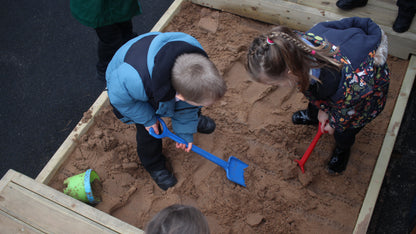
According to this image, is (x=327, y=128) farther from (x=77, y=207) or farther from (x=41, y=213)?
(x=41, y=213)

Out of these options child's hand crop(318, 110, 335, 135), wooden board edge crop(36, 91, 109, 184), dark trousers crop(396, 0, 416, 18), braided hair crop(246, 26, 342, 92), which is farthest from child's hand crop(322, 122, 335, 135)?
wooden board edge crop(36, 91, 109, 184)

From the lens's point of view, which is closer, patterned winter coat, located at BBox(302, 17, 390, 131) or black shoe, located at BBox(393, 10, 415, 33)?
patterned winter coat, located at BBox(302, 17, 390, 131)

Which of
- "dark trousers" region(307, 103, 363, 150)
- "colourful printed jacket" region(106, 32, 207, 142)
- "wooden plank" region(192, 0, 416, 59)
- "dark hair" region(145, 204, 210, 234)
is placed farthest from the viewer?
"wooden plank" region(192, 0, 416, 59)

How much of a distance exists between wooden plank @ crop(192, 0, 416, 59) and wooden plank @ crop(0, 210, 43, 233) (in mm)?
2025

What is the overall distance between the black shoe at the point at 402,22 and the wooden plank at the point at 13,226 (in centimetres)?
246

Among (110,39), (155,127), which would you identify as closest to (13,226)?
(155,127)

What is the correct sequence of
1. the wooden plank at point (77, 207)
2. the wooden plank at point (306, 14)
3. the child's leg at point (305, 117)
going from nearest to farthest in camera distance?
the wooden plank at point (77, 207) → the child's leg at point (305, 117) → the wooden plank at point (306, 14)

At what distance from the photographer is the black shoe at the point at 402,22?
2023mm

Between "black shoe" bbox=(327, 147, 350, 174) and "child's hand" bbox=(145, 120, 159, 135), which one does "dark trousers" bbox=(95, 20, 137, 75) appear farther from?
"black shoe" bbox=(327, 147, 350, 174)

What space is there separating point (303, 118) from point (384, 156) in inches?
19.8

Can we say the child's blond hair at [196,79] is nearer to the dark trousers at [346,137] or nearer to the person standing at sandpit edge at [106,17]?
the dark trousers at [346,137]

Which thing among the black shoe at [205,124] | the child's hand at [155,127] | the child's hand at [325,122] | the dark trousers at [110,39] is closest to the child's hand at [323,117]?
the child's hand at [325,122]

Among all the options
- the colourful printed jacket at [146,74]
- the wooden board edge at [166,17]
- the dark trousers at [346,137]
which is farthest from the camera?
the wooden board edge at [166,17]

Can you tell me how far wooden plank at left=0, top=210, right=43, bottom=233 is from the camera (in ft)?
5.10
